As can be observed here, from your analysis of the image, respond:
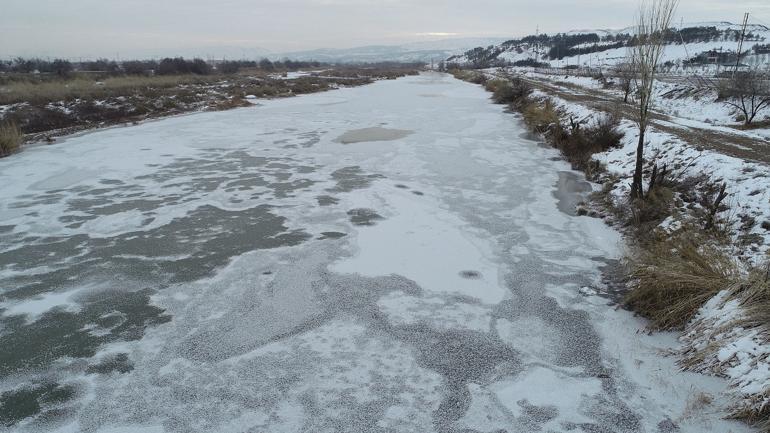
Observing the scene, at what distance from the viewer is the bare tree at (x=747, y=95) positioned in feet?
57.5

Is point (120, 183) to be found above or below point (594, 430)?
above

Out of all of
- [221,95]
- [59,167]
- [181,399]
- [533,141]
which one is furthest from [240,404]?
[221,95]

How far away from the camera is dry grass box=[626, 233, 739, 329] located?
469 cm

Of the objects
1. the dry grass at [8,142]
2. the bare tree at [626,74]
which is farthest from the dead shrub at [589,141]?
the dry grass at [8,142]

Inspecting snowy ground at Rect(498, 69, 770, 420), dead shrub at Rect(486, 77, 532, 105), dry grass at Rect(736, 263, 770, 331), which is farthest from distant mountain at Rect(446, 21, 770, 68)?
dry grass at Rect(736, 263, 770, 331)

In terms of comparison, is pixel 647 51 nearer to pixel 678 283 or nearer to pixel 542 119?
pixel 678 283

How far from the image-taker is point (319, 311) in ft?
17.0

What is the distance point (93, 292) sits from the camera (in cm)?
555

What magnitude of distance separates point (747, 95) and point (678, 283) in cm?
1863

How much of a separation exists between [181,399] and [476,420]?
238cm

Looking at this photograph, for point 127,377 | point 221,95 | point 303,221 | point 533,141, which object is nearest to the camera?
point 127,377

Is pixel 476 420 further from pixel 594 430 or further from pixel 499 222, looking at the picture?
pixel 499 222

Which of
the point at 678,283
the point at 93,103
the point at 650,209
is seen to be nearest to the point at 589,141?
the point at 650,209

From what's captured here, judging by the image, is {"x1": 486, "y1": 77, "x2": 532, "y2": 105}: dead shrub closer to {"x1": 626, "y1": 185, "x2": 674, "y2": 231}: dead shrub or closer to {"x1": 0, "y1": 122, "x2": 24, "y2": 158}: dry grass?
{"x1": 626, "y1": 185, "x2": 674, "y2": 231}: dead shrub
